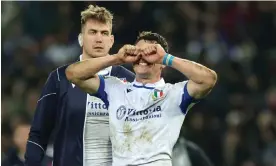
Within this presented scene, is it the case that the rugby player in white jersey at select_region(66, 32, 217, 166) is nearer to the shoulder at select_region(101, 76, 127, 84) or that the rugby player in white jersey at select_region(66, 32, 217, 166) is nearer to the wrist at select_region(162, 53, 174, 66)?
the wrist at select_region(162, 53, 174, 66)

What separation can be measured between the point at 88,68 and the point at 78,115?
0.71 m

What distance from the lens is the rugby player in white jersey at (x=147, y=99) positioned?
20.9 ft

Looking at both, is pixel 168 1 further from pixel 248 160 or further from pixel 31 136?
pixel 31 136

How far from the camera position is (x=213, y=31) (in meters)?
14.2

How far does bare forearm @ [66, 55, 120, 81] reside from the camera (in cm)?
652

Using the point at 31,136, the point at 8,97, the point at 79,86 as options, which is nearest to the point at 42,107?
the point at 31,136

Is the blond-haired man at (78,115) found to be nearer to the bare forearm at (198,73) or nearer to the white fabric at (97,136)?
the white fabric at (97,136)

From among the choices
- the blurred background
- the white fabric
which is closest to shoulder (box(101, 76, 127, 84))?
the white fabric

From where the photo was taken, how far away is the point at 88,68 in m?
6.59

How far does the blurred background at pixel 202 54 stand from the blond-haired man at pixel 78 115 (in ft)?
16.6

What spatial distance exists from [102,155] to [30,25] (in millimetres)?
7453

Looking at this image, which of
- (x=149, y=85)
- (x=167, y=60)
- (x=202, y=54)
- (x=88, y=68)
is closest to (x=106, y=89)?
(x=88, y=68)

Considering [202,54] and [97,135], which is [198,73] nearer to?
[97,135]

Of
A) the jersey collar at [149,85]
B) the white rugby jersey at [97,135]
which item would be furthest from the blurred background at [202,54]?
the jersey collar at [149,85]
